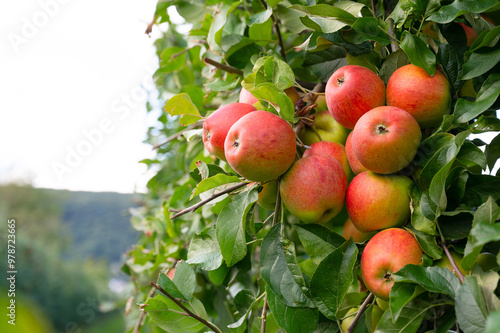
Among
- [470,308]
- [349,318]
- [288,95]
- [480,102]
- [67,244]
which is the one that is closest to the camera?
[470,308]

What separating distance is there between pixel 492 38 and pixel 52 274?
6.31 m

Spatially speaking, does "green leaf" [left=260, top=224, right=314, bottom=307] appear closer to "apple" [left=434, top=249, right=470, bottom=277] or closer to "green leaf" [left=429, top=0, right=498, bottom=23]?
"apple" [left=434, top=249, right=470, bottom=277]

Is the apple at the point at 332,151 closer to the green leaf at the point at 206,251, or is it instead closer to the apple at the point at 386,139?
the apple at the point at 386,139

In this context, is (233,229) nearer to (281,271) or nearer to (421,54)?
(281,271)

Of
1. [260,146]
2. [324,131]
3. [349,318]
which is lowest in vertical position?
[349,318]

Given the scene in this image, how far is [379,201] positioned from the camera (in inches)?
24.2

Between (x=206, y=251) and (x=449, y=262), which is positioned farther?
(x=206, y=251)

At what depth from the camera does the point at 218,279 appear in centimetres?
81

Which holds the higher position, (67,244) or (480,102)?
(480,102)

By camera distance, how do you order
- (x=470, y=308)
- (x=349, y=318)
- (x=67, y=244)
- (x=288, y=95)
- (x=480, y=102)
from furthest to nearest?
(x=67, y=244)
(x=288, y=95)
(x=349, y=318)
(x=480, y=102)
(x=470, y=308)

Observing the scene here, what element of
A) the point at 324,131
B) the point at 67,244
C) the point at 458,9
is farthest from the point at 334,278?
the point at 67,244

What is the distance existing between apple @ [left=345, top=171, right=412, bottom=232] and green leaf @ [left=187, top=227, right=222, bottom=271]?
0.28m

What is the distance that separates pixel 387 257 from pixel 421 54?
334 millimetres

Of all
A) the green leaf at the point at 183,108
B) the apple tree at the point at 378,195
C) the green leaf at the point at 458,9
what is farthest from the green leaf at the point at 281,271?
the green leaf at the point at 458,9
